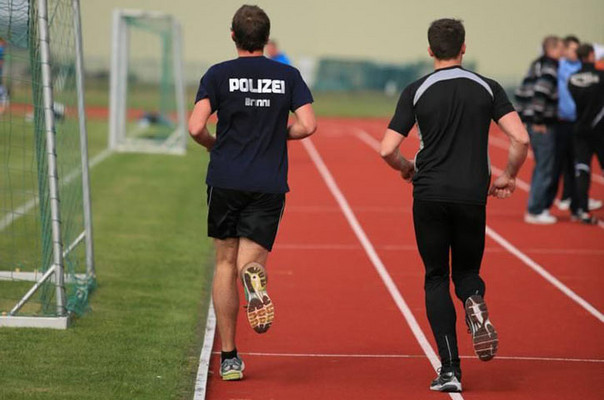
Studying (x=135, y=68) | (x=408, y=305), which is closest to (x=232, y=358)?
(x=408, y=305)

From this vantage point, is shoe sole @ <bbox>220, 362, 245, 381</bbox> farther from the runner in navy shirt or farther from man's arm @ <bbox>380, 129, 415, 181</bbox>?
man's arm @ <bbox>380, 129, 415, 181</bbox>

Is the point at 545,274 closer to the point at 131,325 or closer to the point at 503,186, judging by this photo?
the point at 131,325

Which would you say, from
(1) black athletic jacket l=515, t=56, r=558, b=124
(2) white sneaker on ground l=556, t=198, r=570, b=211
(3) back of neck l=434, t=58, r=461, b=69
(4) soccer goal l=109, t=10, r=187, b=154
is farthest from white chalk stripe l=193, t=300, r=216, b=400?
(4) soccer goal l=109, t=10, r=187, b=154

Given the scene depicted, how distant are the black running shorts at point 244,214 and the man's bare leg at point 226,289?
0.30 feet

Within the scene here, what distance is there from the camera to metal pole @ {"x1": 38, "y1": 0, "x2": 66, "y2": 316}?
861 cm

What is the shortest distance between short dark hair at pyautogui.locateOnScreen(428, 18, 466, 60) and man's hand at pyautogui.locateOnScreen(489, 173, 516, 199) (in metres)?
0.77

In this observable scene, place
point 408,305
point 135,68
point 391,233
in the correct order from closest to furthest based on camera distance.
Result: point 408,305 < point 391,233 < point 135,68

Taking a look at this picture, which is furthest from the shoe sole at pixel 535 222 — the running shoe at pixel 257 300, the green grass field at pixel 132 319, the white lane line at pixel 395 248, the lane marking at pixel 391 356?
the running shoe at pixel 257 300

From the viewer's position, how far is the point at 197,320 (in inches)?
367

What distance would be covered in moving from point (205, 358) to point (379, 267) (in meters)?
4.34

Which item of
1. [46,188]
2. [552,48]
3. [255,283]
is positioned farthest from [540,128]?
[255,283]

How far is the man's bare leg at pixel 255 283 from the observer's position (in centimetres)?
690

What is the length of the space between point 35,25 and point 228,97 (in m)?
2.57

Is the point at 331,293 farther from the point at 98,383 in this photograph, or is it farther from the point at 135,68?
the point at 135,68
